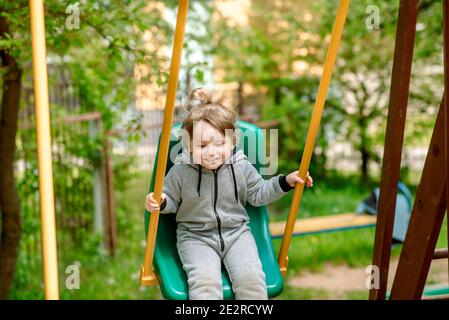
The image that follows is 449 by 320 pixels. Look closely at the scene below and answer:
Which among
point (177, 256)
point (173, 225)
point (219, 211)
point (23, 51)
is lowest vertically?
point (177, 256)

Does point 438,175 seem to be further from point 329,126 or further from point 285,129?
point 329,126

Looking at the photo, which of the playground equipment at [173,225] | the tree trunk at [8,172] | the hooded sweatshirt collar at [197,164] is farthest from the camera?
the tree trunk at [8,172]

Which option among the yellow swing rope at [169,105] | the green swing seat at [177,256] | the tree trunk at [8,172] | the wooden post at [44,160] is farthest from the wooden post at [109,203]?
the wooden post at [44,160]

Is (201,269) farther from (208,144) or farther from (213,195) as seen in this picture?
(208,144)

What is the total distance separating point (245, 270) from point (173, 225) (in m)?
0.46

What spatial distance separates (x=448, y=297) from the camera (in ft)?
11.1

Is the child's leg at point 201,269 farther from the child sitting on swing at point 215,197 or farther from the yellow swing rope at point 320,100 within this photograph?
the yellow swing rope at point 320,100

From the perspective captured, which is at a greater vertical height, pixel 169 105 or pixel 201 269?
pixel 169 105

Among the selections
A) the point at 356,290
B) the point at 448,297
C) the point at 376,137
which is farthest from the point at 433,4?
the point at 448,297

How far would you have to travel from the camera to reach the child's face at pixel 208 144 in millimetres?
2678

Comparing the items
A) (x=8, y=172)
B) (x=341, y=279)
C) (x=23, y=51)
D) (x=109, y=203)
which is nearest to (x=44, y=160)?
(x=23, y=51)

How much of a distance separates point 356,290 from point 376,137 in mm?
4059

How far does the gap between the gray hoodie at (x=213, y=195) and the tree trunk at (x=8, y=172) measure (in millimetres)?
1476

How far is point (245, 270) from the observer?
2.66 meters
